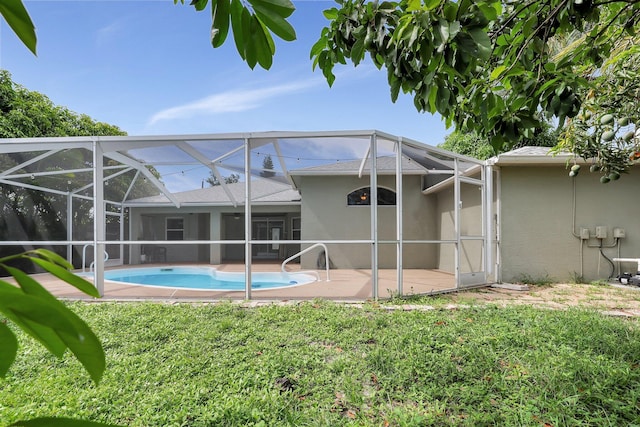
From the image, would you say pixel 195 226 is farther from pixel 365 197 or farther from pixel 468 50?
pixel 468 50

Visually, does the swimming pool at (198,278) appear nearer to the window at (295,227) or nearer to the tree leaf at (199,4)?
the window at (295,227)

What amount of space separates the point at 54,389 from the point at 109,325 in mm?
1560

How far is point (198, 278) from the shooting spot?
33.8ft

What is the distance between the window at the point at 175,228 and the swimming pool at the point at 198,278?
2760 mm

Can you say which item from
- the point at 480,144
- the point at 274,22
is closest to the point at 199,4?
the point at 274,22

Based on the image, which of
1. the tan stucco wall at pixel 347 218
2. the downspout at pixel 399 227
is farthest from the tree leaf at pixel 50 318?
the tan stucco wall at pixel 347 218

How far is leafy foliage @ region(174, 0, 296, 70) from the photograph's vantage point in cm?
92

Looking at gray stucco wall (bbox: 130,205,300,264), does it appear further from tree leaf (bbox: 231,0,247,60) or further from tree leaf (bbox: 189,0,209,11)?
tree leaf (bbox: 231,0,247,60)

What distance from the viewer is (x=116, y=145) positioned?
586 centimetres

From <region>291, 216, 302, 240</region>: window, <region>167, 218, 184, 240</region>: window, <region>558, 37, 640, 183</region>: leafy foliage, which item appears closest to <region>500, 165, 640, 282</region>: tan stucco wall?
<region>558, 37, 640, 183</region>: leafy foliage

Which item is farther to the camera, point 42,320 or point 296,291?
point 296,291

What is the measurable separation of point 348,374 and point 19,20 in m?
3.06

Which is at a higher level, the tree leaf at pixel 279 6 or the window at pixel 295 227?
the tree leaf at pixel 279 6

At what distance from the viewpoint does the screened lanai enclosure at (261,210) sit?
5914mm
